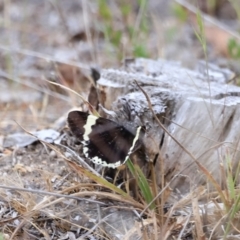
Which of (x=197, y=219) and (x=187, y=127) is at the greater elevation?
(x=187, y=127)

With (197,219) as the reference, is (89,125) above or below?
above

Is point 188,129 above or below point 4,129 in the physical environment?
above

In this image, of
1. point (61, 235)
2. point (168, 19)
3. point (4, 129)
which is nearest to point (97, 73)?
point (4, 129)

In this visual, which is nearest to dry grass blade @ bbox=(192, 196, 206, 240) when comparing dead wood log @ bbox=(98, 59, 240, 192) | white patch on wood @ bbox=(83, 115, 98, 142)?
dead wood log @ bbox=(98, 59, 240, 192)

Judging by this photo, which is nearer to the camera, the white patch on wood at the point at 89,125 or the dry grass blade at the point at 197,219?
the dry grass blade at the point at 197,219

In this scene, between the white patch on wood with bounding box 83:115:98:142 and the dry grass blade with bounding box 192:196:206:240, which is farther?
the white patch on wood with bounding box 83:115:98:142

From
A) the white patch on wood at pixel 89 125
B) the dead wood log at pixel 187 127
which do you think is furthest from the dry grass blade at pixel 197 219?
the white patch on wood at pixel 89 125

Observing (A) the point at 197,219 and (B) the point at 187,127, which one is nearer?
(A) the point at 197,219

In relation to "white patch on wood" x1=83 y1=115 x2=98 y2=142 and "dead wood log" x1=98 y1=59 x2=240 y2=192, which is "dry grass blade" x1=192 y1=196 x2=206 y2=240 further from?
"white patch on wood" x1=83 y1=115 x2=98 y2=142

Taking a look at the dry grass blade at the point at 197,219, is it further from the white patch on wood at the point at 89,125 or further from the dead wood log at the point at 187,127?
the white patch on wood at the point at 89,125

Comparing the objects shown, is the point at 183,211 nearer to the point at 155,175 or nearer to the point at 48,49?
the point at 155,175

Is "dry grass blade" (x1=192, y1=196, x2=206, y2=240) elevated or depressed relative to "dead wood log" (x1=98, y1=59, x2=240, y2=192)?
depressed
